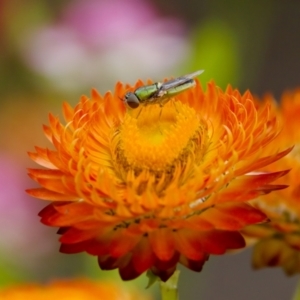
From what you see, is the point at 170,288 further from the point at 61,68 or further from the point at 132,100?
the point at 61,68

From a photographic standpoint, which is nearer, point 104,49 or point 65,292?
point 65,292

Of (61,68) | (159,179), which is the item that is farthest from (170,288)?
(61,68)

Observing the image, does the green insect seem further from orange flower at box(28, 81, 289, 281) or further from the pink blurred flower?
the pink blurred flower

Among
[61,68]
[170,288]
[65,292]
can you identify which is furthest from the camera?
[61,68]

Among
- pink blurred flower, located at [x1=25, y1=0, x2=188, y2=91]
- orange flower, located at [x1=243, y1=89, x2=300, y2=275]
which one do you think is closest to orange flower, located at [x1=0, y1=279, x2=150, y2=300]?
orange flower, located at [x1=243, y1=89, x2=300, y2=275]

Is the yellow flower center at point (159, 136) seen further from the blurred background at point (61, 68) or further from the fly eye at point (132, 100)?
the blurred background at point (61, 68)

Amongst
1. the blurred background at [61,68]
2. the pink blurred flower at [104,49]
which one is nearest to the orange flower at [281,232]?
the blurred background at [61,68]

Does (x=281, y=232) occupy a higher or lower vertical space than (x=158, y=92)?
lower

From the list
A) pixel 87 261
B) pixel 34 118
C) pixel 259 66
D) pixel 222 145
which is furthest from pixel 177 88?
pixel 259 66
